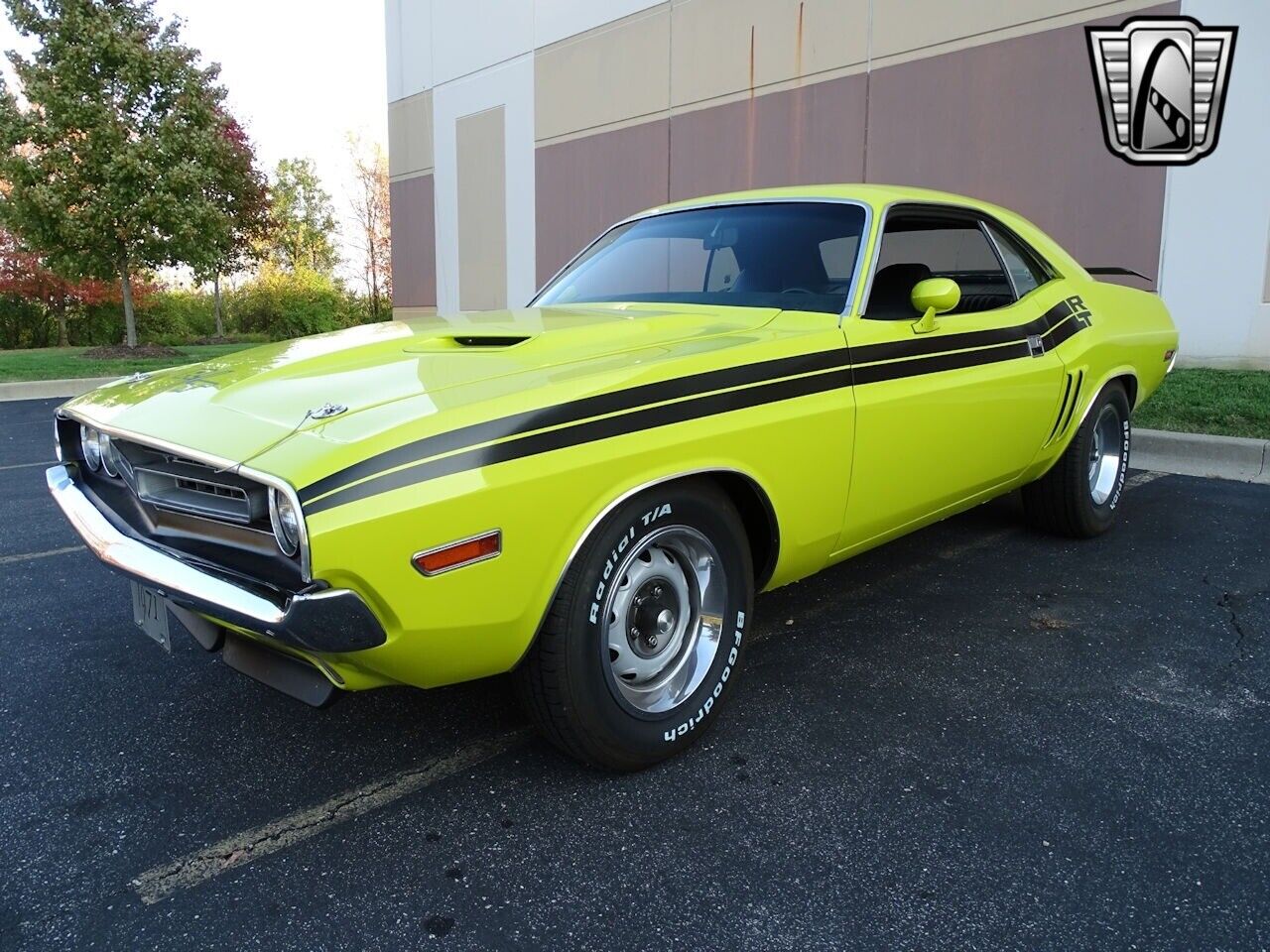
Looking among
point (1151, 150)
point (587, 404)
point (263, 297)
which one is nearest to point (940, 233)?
point (587, 404)

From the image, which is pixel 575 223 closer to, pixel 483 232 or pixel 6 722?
pixel 483 232

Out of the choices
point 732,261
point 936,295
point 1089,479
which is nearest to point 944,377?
point 936,295

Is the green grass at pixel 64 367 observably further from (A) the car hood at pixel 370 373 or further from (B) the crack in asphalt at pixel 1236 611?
(B) the crack in asphalt at pixel 1236 611

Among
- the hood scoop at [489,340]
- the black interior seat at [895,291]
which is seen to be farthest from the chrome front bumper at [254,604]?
the black interior seat at [895,291]

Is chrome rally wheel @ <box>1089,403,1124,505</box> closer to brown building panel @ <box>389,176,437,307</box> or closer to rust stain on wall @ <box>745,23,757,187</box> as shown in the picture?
rust stain on wall @ <box>745,23,757,187</box>

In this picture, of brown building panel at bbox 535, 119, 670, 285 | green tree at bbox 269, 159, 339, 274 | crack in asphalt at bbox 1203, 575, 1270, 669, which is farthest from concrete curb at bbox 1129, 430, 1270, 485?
green tree at bbox 269, 159, 339, 274

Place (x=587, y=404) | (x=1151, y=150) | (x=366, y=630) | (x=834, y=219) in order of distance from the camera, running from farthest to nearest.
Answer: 1. (x=1151, y=150)
2. (x=834, y=219)
3. (x=587, y=404)
4. (x=366, y=630)

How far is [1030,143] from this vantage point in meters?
9.05

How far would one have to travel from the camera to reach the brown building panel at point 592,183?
13461 millimetres

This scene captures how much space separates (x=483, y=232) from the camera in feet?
55.8

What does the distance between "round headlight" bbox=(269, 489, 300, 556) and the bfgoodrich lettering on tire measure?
1.95ft

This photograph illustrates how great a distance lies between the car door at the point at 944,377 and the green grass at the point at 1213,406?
10.1ft

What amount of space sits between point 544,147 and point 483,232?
2.25 meters

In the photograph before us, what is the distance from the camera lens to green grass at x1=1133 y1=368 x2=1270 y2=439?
21.2ft
